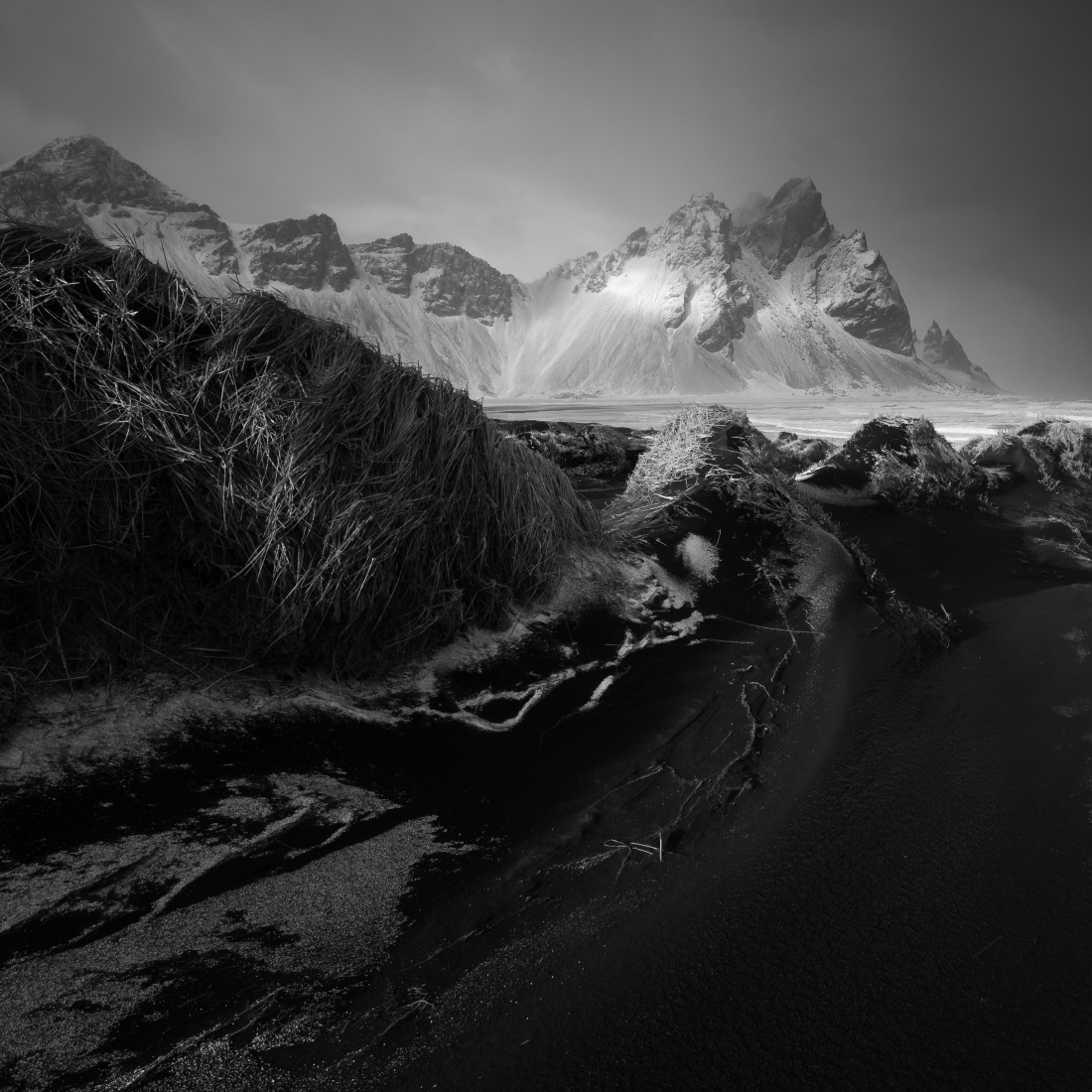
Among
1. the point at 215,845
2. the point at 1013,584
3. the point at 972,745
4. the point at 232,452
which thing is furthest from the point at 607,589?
the point at 1013,584

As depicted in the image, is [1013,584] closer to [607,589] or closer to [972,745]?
[972,745]

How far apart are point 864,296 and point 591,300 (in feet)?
276

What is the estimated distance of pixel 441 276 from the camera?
516 feet

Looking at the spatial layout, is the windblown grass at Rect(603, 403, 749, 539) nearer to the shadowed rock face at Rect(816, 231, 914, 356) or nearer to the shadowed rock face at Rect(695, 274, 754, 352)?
the shadowed rock face at Rect(695, 274, 754, 352)

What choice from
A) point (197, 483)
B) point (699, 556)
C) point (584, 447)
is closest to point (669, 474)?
point (699, 556)

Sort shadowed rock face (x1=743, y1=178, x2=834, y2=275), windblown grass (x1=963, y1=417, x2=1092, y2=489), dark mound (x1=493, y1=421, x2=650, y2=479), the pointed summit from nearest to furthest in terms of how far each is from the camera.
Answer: dark mound (x1=493, y1=421, x2=650, y2=479)
windblown grass (x1=963, y1=417, x2=1092, y2=489)
the pointed summit
shadowed rock face (x1=743, y1=178, x2=834, y2=275)

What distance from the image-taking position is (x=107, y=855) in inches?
50.8

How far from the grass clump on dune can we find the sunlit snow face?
1483 mm

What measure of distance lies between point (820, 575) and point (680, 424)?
72.6 inches

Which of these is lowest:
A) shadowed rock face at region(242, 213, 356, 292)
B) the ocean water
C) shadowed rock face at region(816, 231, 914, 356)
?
the ocean water

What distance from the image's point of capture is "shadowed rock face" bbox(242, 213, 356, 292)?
141 metres

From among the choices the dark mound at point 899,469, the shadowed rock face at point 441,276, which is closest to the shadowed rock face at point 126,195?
the shadowed rock face at point 441,276

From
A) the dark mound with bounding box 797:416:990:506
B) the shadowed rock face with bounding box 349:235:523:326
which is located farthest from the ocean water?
the shadowed rock face with bounding box 349:235:523:326

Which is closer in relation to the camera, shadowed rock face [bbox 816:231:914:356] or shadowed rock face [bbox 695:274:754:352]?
shadowed rock face [bbox 695:274:754:352]
